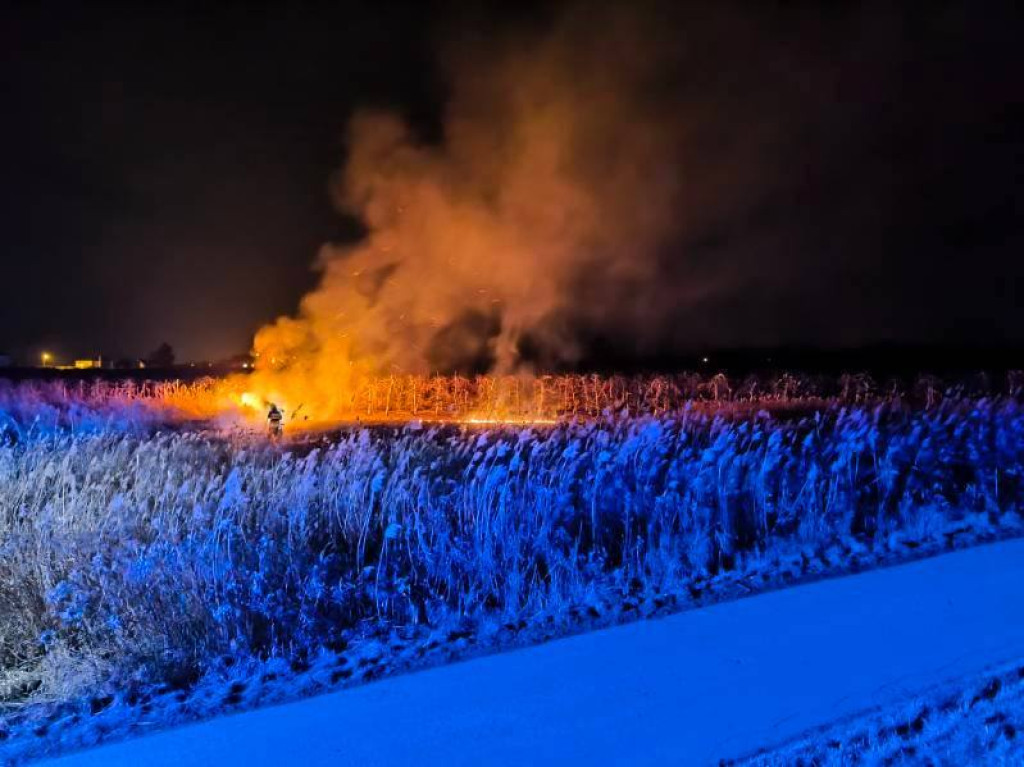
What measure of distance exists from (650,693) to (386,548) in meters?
2.90

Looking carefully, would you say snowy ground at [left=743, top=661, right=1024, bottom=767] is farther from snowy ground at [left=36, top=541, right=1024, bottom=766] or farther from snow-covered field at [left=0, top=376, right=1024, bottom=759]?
snow-covered field at [left=0, top=376, right=1024, bottom=759]

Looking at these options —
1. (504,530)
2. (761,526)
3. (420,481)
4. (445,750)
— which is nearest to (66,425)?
(420,481)

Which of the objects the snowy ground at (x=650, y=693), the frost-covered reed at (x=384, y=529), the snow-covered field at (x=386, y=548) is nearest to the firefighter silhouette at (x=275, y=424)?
the snow-covered field at (x=386, y=548)

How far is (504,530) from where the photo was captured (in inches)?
274

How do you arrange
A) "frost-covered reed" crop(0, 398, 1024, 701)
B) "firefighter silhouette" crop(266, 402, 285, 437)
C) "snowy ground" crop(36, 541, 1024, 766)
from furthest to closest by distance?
"firefighter silhouette" crop(266, 402, 285, 437), "frost-covered reed" crop(0, 398, 1024, 701), "snowy ground" crop(36, 541, 1024, 766)

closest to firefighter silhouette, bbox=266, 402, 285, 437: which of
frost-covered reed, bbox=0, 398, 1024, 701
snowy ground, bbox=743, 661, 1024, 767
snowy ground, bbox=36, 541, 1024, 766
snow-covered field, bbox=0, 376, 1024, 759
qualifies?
snow-covered field, bbox=0, 376, 1024, 759

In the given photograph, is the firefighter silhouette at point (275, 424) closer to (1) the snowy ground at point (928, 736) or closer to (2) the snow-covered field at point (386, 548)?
(2) the snow-covered field at point (386, 548)

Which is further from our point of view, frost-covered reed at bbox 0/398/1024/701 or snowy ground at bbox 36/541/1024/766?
frost-covered reed at bbox 0/398/1024/701

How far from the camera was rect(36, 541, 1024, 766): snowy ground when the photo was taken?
385 cm

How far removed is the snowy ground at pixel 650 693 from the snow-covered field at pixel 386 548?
0.44m

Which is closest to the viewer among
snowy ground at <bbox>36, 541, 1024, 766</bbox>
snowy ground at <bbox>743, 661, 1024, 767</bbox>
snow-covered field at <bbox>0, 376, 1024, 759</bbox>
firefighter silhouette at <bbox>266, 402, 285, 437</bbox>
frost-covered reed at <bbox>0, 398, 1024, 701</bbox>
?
snowy ground at <bbox>743, 661, 1024, 767</bbox>

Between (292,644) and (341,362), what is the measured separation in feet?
52.7

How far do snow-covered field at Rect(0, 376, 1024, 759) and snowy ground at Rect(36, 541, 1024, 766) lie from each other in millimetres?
437

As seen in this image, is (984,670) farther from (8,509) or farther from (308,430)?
(308,430)
